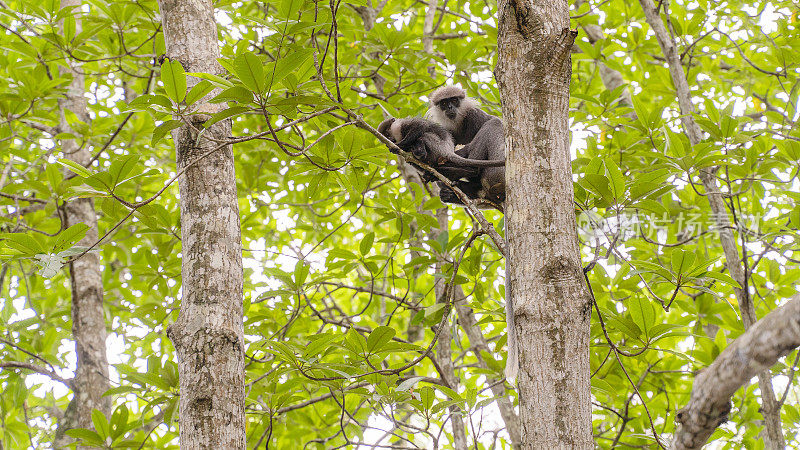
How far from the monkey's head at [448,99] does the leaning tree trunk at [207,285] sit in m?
1.58

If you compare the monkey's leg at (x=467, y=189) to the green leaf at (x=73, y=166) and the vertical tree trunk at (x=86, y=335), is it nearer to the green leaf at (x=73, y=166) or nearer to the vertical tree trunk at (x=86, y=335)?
the green leaf at (x=73, y=166)

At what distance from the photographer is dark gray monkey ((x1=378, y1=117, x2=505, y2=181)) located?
10.8 feet

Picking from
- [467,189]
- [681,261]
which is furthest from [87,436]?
[681,261]

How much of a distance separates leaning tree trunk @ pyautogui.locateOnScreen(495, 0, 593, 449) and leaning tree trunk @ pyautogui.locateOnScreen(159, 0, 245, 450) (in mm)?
1014

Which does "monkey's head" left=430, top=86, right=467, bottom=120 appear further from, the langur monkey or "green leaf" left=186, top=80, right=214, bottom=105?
"green leaf" left=186, top=80, right=214, bottom=105

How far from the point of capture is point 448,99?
3.95 metres

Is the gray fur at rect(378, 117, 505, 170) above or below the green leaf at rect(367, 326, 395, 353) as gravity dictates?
above

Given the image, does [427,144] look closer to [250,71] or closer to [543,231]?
[250,71]

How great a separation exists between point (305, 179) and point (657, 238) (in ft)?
8.23

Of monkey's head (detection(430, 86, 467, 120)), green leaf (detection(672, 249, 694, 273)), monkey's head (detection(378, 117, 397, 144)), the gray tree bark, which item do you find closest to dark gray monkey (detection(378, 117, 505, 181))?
monkey's head (detection(378, 117, 397, 144))

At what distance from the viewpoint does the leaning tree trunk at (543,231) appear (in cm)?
158

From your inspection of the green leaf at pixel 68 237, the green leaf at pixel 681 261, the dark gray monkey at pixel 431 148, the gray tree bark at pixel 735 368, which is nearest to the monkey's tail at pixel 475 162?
the dark gray monkey at pixel 431 148

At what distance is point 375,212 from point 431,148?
1102 mm

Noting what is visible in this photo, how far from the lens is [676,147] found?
3.13 m
